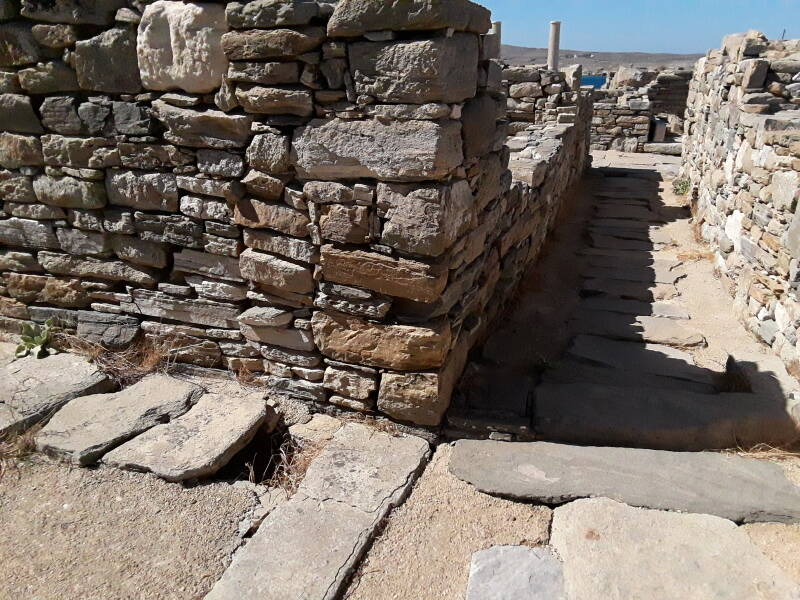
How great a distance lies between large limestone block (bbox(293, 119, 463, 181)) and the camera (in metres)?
2.50

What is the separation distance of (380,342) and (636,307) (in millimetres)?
2966

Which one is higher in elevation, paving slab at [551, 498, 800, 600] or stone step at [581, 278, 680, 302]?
stone step at [581, 278, 680, 302]

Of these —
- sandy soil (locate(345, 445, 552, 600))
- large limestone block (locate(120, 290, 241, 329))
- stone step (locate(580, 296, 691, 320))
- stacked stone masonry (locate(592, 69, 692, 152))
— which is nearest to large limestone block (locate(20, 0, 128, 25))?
large limestone block (locate(120, 290, 241, 329))

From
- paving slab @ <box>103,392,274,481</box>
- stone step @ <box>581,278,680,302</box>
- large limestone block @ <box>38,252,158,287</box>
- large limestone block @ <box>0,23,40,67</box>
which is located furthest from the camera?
stone step @ <box>581,278,680,302</box>

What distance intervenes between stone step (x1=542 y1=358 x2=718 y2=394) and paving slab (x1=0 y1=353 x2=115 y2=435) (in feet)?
8.56

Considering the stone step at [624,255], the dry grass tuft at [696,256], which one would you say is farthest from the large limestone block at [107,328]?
the dry grass tuft at [696,256]

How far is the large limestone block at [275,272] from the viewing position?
9.81 feet

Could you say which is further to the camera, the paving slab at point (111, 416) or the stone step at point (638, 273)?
the stone step at point (638, 273)

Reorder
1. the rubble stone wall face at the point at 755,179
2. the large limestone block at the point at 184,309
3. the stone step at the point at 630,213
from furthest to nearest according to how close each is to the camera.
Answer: the stone step at the point at 630,213
the rubble stone wall face at the point at 755,179
the large limestone block at the point at 184,309

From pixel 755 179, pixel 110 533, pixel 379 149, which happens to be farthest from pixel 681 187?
pixel 110 533

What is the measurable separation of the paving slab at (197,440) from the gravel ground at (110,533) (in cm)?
6

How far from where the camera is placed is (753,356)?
394cm

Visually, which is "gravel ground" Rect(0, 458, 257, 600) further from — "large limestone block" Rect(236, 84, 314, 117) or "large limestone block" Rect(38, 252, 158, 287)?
"large limestone block" Rect(236, 84, 314, 117)

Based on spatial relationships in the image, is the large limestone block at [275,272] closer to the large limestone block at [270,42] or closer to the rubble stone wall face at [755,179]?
the large limestone block at [270,42]
